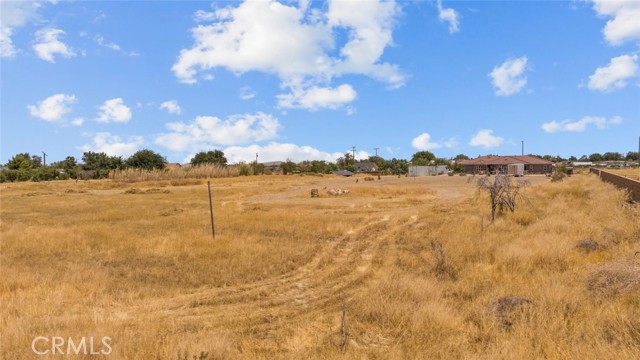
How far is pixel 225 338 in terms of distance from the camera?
6.00 meters

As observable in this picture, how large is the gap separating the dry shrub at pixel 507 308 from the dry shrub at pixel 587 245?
525cm

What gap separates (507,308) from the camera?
665 centimetres

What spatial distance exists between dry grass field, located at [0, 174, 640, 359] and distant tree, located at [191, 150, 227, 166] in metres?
81.0

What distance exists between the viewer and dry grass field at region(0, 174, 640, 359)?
5738mm

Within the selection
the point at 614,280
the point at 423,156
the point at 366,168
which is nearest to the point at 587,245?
the point at 614,280

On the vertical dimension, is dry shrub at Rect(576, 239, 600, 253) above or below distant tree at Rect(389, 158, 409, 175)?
below

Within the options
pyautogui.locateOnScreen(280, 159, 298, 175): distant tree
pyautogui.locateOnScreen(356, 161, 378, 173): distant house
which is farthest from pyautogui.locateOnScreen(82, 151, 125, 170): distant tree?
pyautogui.locateOnScreen(356, 161, 378, 173): distant house

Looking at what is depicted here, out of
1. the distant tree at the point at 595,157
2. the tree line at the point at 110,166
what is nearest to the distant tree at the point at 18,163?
the tree line at the point at 110,166

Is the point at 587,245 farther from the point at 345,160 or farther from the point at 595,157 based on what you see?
the point at 595,157

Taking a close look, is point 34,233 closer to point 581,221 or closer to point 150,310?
point 150,310

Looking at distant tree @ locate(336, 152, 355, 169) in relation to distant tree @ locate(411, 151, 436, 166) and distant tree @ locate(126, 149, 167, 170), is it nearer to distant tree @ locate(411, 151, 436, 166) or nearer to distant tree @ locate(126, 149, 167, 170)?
distant tree @ locate(411, 151, 436, 166)

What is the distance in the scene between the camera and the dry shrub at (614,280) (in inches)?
275

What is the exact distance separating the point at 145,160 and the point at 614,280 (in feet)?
285

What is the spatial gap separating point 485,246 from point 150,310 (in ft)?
29.8
